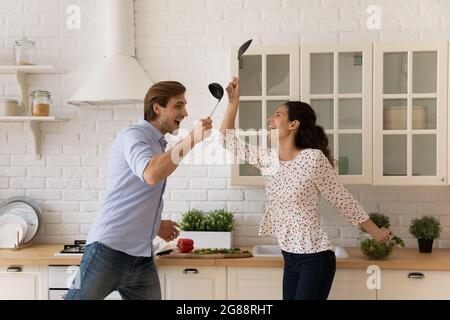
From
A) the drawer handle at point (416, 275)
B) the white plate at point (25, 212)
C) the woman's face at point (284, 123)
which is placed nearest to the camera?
the woman's face at point (284, 123)

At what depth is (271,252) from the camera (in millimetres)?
3738

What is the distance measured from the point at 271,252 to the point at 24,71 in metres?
1.87

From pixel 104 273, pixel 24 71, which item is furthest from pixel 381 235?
pixel 24 71

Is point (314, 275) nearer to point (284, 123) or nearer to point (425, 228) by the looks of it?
point (284, 123)

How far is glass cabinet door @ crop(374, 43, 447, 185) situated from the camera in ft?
A: 11.2

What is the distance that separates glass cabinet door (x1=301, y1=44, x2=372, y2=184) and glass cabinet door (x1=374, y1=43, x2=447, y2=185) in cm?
Answer: 6

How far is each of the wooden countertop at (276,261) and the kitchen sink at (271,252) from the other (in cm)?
5

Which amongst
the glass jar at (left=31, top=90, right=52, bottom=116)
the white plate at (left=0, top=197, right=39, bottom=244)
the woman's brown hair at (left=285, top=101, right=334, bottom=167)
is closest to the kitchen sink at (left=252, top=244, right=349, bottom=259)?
the woman's brown hair at (left=285, top=101, right=334, bottom=167)

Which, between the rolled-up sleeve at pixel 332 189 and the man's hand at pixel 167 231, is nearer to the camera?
the rolled-up sleeve at pixel 332 189

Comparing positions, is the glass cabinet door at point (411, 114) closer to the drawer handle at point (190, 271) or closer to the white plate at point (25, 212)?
the drawer handle at point (190, 271)

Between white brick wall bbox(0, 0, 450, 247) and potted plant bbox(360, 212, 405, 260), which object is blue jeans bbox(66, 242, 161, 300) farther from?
potted plant bbox(360, 212, 405, 260)

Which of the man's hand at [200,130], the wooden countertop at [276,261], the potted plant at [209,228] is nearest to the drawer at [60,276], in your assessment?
the wooden countertop at [276,261]

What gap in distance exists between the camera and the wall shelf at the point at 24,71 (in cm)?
378
